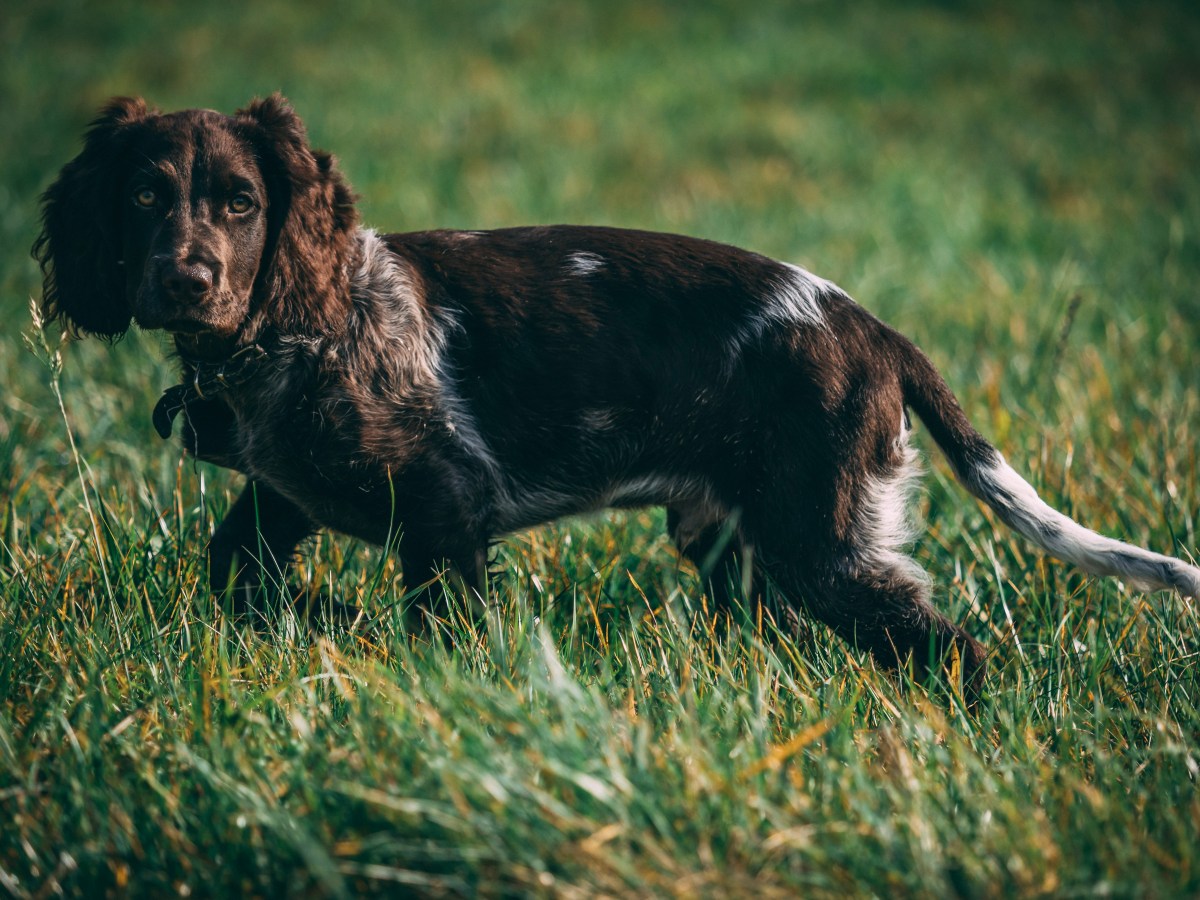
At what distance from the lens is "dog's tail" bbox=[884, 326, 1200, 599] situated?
2.47 m

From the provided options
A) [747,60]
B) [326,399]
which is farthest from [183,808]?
[747,60]

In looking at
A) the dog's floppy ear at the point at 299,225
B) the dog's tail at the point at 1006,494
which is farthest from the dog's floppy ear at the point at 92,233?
the dog's tail at the point at 1006,494

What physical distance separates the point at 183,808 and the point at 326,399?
0.96 metres

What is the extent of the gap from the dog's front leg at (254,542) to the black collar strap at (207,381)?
0.85ft

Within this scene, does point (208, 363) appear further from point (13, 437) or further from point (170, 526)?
point (13, 437)

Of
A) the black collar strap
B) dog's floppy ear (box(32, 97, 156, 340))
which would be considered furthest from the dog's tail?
dog's floppy ear (box(32, 97, 156, 340))

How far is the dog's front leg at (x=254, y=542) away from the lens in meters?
2.73

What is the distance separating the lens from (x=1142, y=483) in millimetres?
3459

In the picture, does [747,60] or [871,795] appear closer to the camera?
[871,795]

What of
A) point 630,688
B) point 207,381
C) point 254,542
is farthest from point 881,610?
point 207,381

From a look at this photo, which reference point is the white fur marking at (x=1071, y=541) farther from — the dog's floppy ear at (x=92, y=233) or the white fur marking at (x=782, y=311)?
the dog's floppy ear at (x=92, y=233)

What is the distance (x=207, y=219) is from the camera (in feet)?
8.04

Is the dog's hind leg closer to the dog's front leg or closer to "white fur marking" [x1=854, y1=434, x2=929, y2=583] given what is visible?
"white fur marking" [x1=854, y1=434, x2=929, y2=583]

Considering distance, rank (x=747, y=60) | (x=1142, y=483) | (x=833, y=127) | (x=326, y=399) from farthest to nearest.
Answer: (x=747, y=60)
(x=833, y=127)
(x=1142, y=483)
(x=326, y=399)
